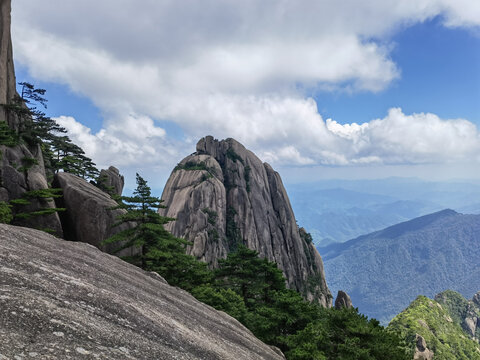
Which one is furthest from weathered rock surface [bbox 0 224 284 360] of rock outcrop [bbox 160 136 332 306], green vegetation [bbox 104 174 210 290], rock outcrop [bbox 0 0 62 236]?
rock outcrop [bbox 160 136 332 306]

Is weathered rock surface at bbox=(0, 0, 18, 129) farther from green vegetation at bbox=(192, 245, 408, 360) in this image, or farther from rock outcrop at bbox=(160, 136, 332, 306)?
rock outcrop at bbox=(160, 136, 332, 306)

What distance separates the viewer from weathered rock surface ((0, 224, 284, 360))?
16.1 feet

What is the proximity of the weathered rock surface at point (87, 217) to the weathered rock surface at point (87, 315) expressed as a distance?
18532 mm

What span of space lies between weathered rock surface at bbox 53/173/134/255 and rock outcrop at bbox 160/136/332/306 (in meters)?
29.0

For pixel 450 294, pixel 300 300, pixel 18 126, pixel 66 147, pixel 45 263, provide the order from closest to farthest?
pixel 45 263
pixel 300 300
pixel 18 126
pixel 66 147
pixel 450 294

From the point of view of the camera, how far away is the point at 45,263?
8328 mm

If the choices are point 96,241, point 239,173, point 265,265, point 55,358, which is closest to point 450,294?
point 239,173

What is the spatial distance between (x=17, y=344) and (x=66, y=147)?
46.3 meters

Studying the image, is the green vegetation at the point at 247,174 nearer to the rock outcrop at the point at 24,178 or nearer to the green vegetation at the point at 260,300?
the green vegetation at the point at 260,300

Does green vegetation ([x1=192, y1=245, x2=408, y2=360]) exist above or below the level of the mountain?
above

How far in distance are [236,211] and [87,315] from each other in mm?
67517

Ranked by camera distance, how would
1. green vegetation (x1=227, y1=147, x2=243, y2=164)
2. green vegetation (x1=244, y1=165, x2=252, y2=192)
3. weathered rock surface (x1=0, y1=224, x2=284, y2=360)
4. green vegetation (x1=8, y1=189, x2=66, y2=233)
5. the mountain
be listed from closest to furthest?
weathered rock surface (x1=0, y1=224, x2=284, y2=360) < green vegetation (x1=8, y1=189, x2=66, y2=233) < the mountain < green vegetation (x1=244, y1=165, x2=252, y2=192) < green vegetation (x1=227, y1=147, x2=243, y2=164)

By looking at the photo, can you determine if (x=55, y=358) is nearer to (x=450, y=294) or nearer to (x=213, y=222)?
(x=213, y=222)

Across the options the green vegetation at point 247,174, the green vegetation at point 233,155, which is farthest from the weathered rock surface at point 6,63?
the green vegetation at point 247,174
